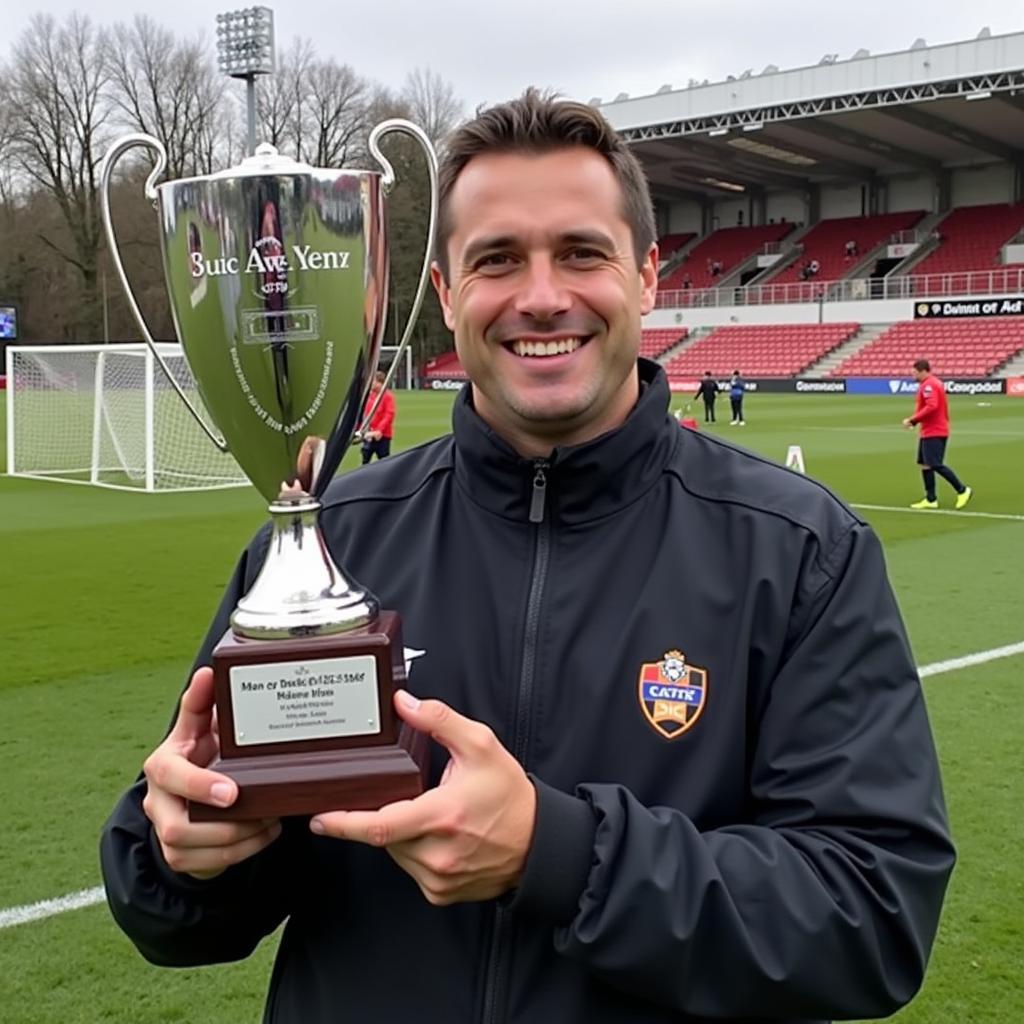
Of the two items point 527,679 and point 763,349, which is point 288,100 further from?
point 527,679

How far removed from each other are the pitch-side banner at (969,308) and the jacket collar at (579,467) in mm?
40703

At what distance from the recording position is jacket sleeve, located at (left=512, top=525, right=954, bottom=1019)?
122 centimetres

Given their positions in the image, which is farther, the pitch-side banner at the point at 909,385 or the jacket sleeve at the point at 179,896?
the pitch-side banner at the point at 909,385

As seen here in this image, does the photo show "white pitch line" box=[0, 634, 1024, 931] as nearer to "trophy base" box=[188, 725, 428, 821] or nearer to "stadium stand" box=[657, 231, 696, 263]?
"trophy base" box=[188, 725, 428, 821]

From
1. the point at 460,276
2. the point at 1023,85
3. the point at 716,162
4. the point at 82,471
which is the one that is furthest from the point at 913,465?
the point at 716,162

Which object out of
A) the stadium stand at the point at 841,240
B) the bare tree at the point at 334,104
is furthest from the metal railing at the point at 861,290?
the bare tree at the point at 334,104

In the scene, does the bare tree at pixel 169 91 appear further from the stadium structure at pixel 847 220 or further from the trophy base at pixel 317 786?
the trophy base at pixel 317 786

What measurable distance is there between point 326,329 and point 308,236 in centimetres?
12

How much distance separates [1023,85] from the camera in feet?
112

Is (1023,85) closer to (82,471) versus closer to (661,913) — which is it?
(82,471)

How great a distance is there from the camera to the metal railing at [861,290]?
40375 mm

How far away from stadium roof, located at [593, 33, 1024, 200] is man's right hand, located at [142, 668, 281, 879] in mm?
35961

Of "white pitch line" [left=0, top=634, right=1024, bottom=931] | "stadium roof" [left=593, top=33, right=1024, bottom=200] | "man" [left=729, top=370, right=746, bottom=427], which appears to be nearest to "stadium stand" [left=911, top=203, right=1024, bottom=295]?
"stadium roof" [left=593, top=33, right=1024, bottom=200]

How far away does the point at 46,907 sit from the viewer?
11.8 feet
